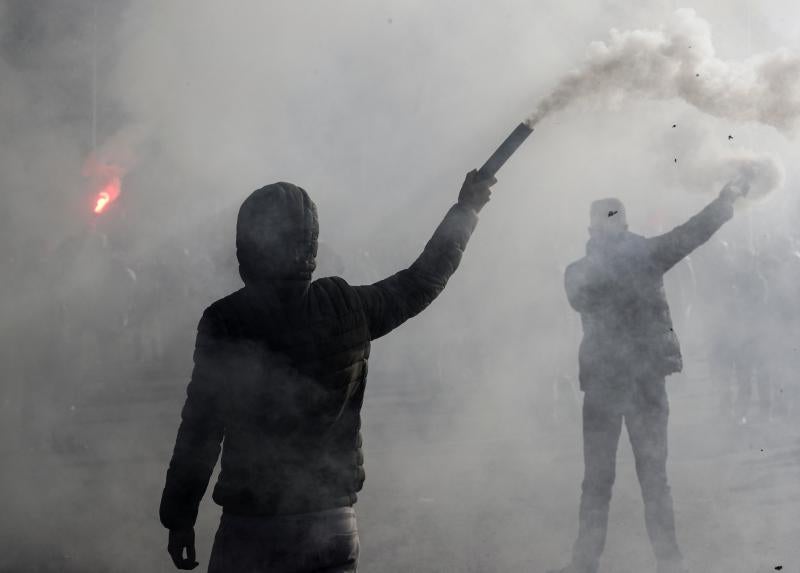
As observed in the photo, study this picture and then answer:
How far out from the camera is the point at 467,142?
29.7 ft

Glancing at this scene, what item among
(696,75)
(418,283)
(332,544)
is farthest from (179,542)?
(696,75)

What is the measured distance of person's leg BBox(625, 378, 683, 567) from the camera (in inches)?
160

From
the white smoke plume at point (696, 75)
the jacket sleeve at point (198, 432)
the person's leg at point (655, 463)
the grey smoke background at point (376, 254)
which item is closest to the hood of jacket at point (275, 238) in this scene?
the jacket sleeve at point (198, 432)

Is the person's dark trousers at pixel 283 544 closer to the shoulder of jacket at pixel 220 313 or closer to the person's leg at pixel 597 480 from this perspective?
the shoulder of jacket at pixel 220 313

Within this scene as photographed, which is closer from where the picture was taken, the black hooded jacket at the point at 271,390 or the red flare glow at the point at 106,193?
the black hooded jacket at the point at 271,390

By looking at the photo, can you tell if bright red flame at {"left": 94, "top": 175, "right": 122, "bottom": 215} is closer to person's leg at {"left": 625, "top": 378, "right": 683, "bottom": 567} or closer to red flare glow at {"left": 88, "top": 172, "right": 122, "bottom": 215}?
red flare glow at {"left": 88, "top": 172, "right": 122, "bottom": 215}

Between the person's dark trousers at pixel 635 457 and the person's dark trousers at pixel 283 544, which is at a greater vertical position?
the person's dark trousers at pixel 635 457

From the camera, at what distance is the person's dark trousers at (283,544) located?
7.57 ft

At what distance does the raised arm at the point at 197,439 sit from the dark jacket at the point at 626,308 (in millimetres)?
2229

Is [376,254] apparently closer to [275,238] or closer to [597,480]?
[597,480]

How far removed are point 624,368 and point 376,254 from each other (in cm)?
629

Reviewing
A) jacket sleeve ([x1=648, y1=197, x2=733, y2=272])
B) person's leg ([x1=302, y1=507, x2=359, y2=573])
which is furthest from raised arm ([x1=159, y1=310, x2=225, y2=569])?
jacket sleeve ([x1=648, y1=197, x2=733, y2=272])

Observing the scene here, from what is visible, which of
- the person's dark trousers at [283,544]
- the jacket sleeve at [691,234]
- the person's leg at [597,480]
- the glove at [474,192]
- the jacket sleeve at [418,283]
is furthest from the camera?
the person's leg at [597,480]

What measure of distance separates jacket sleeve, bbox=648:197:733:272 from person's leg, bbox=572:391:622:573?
2.03ft
